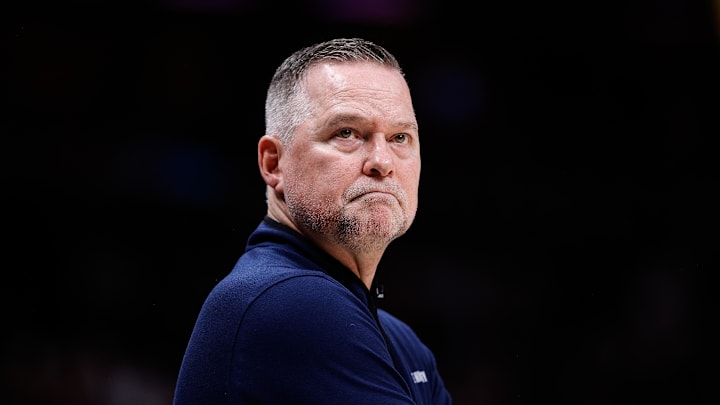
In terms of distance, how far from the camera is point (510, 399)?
403 centimetres

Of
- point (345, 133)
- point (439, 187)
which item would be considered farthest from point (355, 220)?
point (439, 187)

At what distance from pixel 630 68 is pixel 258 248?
125 inches

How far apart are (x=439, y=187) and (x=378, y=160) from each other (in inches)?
101

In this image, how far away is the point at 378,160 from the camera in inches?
66.5

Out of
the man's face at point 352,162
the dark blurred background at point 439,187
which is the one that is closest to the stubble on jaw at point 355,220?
the man's face at point 352,162

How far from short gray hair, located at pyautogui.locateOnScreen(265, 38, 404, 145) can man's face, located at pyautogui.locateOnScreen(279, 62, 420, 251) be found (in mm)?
24

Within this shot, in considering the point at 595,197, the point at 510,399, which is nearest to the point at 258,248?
the point at 510,399

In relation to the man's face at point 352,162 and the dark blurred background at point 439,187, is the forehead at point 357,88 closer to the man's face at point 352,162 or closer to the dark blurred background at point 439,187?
the man's face at point 352,162

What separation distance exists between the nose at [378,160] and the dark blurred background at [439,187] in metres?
2.23

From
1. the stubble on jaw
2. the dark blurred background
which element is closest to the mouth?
the stubble on jaw

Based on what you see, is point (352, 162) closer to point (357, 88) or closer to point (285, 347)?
point (357, 88)

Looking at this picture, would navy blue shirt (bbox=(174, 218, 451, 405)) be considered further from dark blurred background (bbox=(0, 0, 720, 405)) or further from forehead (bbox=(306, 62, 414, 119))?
dark blurred background (bbox=(0, 0, 720, 405))

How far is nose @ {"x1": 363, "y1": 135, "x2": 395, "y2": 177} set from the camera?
66.5 inches

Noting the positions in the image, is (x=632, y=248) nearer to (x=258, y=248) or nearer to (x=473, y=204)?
(x=473, y=204)
